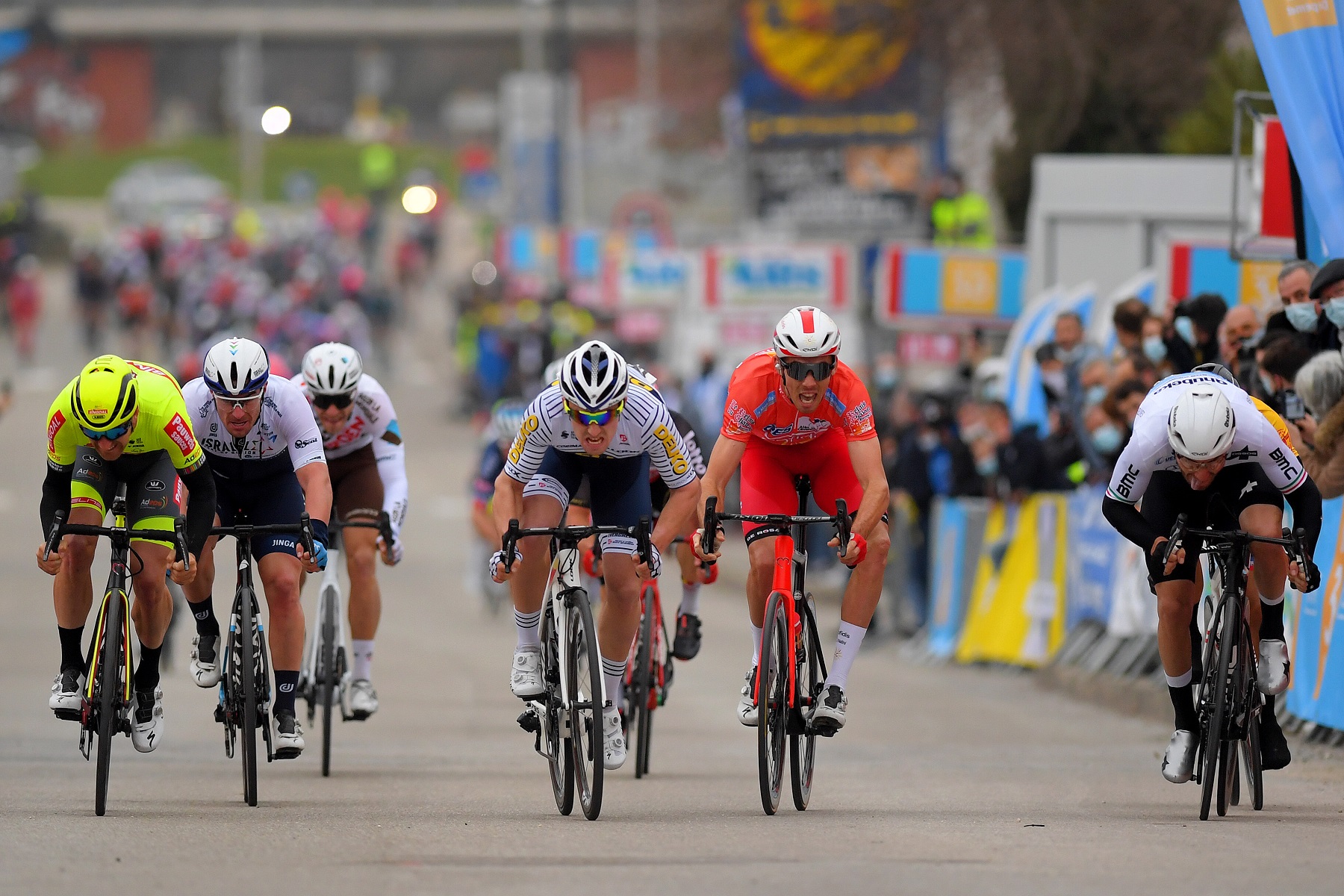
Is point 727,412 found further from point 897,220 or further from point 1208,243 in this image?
point 897,220

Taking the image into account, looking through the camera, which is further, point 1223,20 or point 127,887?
point 1223,20

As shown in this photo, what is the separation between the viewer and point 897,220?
27609 mm

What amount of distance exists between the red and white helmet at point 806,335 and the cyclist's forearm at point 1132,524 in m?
1.25

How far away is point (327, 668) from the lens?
11078 mm

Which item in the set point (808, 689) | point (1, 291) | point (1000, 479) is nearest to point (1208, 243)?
point (1000, 479)

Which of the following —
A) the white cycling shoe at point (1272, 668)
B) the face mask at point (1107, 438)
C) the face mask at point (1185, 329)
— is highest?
the face mask at point (1185, 329)

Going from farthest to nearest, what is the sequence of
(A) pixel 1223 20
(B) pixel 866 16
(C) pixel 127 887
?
(B) pixel 866 16 → (A) pixel 1223 20 → (C) pixel 127 887

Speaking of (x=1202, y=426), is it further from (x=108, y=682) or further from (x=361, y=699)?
(x=361, y=699)

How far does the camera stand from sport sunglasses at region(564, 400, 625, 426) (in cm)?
908

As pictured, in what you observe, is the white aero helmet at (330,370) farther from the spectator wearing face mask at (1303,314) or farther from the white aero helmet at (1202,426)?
the spectator wearing face mask at (1303,314)

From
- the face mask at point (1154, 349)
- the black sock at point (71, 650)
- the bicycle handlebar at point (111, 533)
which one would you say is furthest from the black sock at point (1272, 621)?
the black sock at point (71, 650)

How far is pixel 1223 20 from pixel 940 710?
1241 centimetres

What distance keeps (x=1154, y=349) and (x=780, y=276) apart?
40.0 ft

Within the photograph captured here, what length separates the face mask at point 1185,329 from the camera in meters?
12.9
